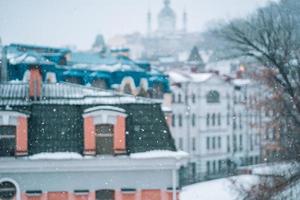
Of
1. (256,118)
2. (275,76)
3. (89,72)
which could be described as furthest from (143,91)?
(256,118)

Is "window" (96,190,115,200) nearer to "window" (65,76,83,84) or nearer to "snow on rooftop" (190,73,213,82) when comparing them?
"window" (65,76,83,84)

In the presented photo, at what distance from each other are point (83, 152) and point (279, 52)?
4.65 m

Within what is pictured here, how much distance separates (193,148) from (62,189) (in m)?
24.3

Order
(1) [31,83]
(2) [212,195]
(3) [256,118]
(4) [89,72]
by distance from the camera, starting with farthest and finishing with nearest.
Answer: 1. (3) [256,118]
2. (2) [212,195]
3. (4) [89,72]
4. (1) [31,83]

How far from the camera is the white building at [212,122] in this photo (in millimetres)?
32469

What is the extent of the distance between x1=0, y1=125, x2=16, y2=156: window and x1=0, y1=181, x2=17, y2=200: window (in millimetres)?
546

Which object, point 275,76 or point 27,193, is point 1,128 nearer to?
point 27,193

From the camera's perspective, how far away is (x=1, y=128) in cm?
963

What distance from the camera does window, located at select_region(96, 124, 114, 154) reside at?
386 inches

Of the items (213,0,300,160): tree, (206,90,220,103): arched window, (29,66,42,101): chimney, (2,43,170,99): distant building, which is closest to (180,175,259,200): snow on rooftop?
(2,43,170,99): distant building

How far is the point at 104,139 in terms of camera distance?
32.5 feet

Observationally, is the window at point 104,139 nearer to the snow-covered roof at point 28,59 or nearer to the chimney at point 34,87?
the chimney at point 34,87

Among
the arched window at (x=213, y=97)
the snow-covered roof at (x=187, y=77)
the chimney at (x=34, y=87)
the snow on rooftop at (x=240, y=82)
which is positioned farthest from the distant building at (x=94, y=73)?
the snow on rooftop at (x=240, y=82)

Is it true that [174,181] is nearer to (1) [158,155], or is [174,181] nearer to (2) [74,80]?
(1) [158,155]
